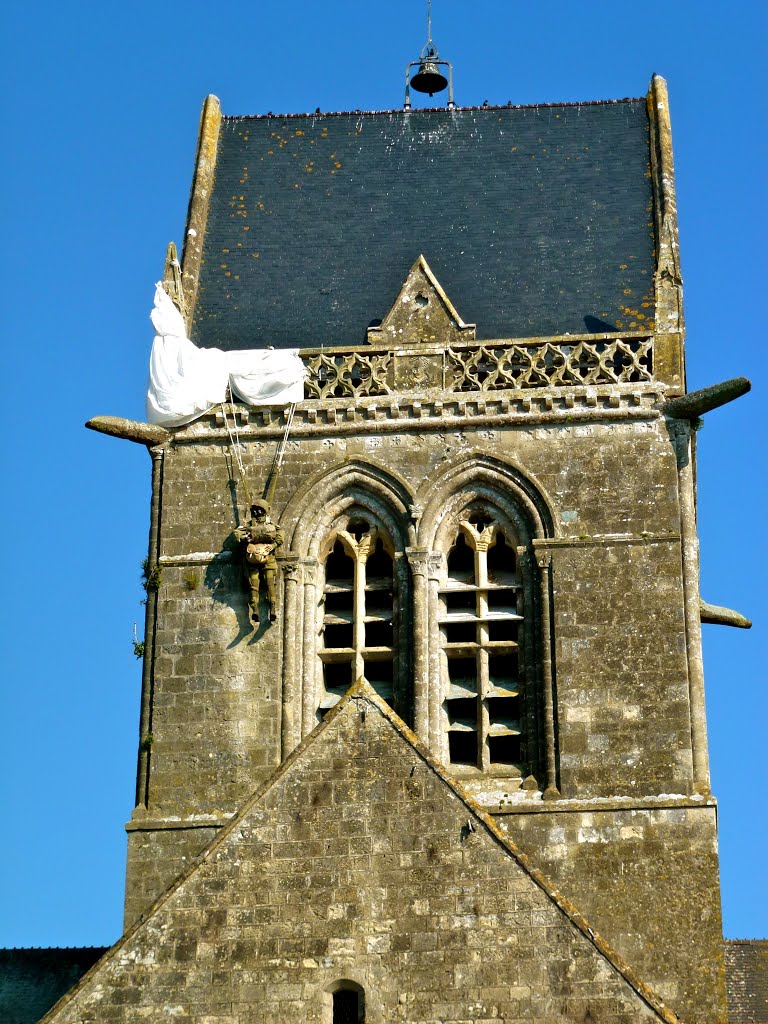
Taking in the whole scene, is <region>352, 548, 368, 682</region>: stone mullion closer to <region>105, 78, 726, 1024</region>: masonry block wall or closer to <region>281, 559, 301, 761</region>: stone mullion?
<region>105, 78, 726, 1024</region>: masonry block wall

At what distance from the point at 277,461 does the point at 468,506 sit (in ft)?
6.65

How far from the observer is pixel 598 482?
90.6 feet

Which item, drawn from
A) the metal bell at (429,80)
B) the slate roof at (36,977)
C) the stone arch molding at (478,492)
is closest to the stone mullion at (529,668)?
the stone arch molding at (478,492)

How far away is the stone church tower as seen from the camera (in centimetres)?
2609

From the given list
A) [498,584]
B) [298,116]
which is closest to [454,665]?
[498,584]

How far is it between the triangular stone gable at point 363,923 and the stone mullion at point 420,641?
5418mm

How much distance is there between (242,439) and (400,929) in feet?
29.7

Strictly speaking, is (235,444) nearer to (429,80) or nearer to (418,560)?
(418,560)

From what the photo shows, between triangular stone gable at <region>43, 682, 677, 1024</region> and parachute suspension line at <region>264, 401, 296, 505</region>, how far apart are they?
7.16 meters

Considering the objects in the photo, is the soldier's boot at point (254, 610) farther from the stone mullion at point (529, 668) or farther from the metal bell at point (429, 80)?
the metal bell at point (429, 80)

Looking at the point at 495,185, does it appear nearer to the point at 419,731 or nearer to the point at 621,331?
the point at 621,331

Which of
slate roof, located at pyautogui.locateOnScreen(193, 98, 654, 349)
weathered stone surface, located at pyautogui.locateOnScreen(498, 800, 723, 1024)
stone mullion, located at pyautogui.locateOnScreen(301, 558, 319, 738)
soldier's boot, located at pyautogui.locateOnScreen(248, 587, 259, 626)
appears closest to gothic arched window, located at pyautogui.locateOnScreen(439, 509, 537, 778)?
weathered stone surface, located at pyautogui.locateOnScreen(498, 800, 723, 1024)

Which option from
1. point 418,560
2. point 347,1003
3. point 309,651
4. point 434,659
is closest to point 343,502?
point 418,560

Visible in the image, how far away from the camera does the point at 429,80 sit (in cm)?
3394
